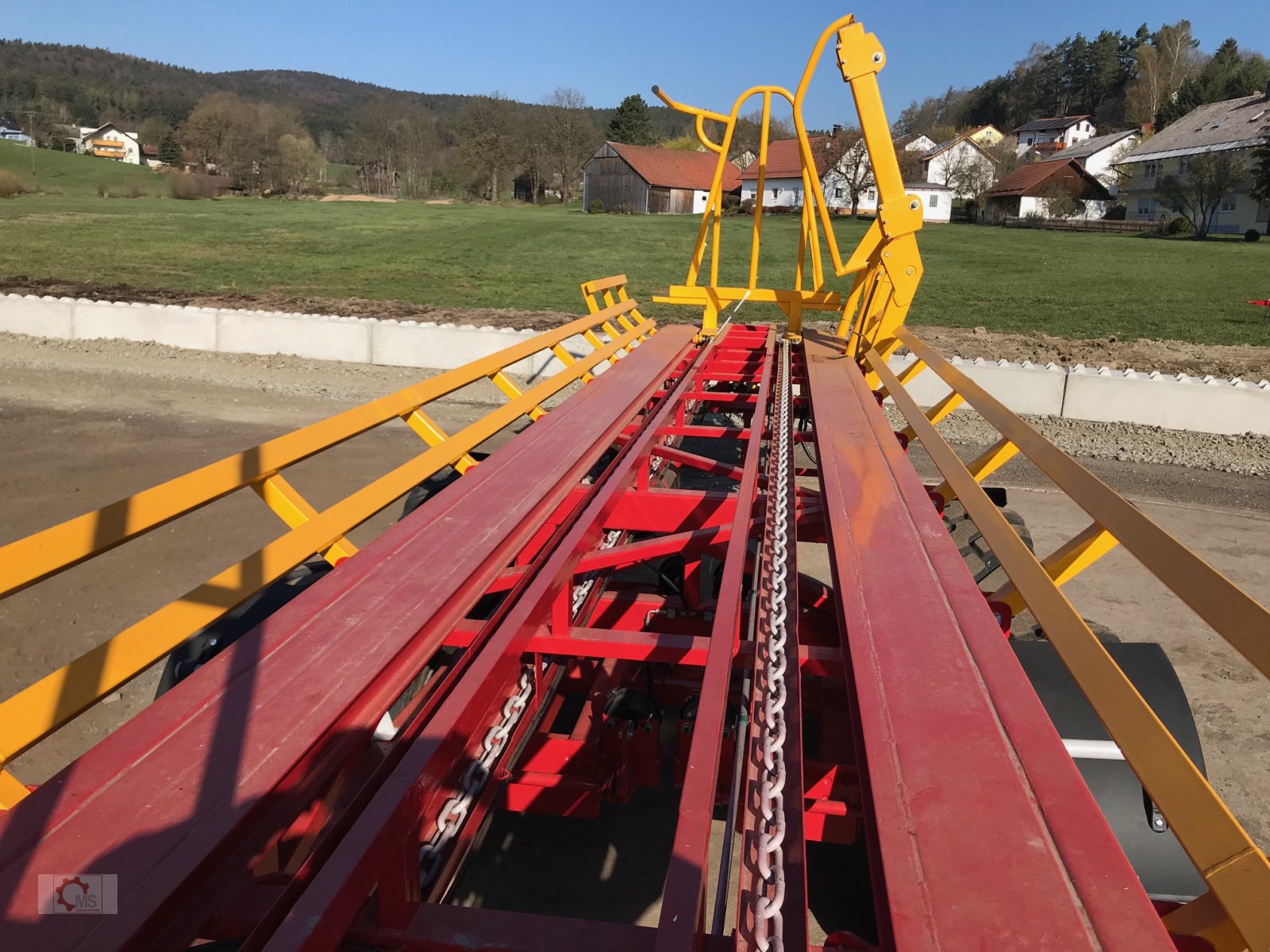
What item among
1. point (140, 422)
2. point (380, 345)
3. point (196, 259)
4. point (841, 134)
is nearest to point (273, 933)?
point (140, 422)

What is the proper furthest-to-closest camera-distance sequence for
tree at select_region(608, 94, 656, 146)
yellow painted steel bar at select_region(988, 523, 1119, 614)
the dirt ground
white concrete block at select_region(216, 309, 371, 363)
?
tree at select_region(608, 94, 656, 146) < the dirt ground < white concrete block at select_region(216, 309, 371, 363) < yellow painted steel bar at select_region(988, 523, 1119, 614)

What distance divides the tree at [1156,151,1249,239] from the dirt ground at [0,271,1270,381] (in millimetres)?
40389

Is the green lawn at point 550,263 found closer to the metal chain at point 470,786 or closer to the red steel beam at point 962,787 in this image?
the metal chain at point 470,786

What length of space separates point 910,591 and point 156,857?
1.70m

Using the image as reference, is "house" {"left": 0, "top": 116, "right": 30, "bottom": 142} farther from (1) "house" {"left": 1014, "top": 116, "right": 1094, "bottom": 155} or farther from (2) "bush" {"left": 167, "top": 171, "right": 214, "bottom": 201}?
(1) "house" {"left": 1014, "top": 116, "right": 1094, "bottom": 155}

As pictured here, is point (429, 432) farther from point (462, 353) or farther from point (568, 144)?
point (568, 144)

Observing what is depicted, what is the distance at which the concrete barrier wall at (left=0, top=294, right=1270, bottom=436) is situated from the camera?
8.88 metres

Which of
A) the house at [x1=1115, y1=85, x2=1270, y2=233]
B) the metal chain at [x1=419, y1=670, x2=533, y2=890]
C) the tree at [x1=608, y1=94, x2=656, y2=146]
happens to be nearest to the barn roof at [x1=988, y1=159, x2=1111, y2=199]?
the house at [x1=1115, y1=85, x2=1270, y2=233]

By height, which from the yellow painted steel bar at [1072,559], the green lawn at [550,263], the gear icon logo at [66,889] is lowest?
the gear icon logo at [66,889]

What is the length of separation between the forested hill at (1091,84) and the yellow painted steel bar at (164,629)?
333ft

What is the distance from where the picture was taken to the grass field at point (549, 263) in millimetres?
16172

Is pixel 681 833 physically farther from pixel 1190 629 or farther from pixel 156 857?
pixel 1190 629

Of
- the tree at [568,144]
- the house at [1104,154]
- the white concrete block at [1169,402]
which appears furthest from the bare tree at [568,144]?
the white concrete block at [1169,402]

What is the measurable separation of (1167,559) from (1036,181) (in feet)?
216
